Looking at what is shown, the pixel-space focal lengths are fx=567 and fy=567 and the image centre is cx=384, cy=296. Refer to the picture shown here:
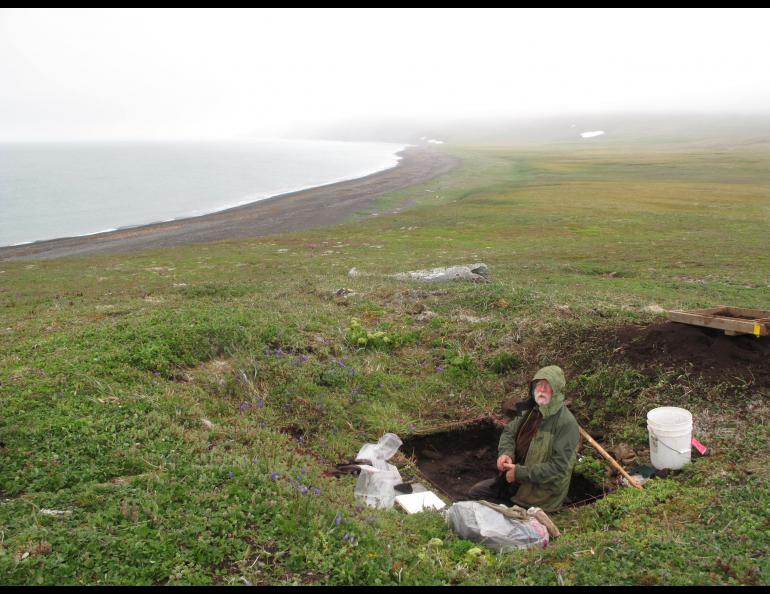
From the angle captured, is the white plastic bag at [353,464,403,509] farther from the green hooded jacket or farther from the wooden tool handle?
the wooden tool handle

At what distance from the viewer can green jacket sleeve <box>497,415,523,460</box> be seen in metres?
7.75

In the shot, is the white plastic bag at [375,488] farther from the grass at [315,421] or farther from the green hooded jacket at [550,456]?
the green hooded jacket at [550,456]

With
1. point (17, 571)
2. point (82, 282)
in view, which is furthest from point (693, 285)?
point (82, 282)

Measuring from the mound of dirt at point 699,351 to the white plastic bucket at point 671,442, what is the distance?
177cm

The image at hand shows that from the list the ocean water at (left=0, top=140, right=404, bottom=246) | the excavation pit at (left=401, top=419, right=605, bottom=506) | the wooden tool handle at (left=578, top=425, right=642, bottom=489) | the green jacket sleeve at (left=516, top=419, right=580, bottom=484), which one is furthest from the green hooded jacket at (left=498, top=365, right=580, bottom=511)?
the ocean water at (left=0, top=140, right=404, bottom=246)

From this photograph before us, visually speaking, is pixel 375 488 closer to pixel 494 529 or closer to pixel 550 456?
pixel 494 529

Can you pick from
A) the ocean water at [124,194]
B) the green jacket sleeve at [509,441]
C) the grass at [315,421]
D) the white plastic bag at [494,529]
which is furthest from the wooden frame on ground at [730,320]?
the ocean water at [124,194]

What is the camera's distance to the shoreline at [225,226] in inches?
1547

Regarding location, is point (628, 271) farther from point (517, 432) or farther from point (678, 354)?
point (517, 432)

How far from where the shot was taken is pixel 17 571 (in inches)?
183

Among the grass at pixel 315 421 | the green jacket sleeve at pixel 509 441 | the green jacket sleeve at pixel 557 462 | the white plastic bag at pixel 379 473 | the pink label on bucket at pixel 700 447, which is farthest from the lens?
the green jacket sleeve at pixel 509 441

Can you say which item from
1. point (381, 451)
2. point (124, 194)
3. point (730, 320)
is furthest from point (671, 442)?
point (124, 194)

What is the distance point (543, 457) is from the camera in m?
7.40

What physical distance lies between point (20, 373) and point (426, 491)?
6.54 metres
